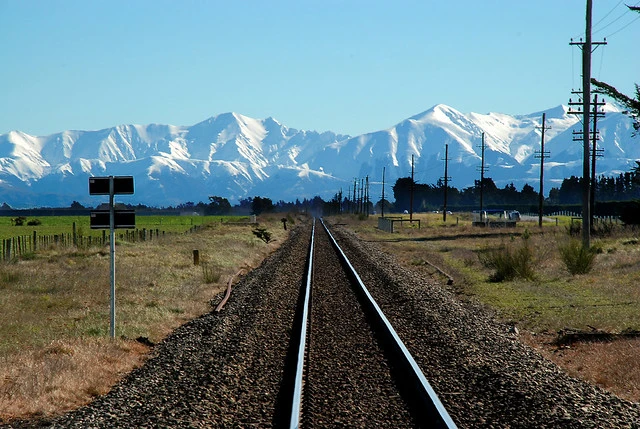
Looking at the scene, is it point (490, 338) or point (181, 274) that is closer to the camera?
point (490, 338)

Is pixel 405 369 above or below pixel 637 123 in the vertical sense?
below

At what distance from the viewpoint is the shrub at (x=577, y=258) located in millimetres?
24141

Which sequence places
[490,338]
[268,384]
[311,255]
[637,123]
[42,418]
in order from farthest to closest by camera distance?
[311,255], [637,123], [490,338], [268,384], [42,418]

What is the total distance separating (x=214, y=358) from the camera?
1172 cm

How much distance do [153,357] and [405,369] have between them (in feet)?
13.4

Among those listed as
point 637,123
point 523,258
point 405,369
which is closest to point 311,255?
point 523,258

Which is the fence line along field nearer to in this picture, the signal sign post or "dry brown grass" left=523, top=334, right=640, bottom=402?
the signal sign post

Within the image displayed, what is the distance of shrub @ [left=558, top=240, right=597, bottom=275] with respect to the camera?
24.1 m

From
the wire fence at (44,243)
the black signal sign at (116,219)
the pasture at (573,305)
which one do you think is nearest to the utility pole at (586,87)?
the pasture at (573,305)

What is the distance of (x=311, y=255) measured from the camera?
35312 mm

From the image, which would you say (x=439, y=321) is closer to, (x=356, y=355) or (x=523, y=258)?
(x=356, y=355)

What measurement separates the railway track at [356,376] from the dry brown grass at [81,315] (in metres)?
2.71

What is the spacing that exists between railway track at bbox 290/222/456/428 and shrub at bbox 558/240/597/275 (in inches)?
367

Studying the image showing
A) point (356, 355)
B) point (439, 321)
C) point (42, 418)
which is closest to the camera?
point (42, 418)
